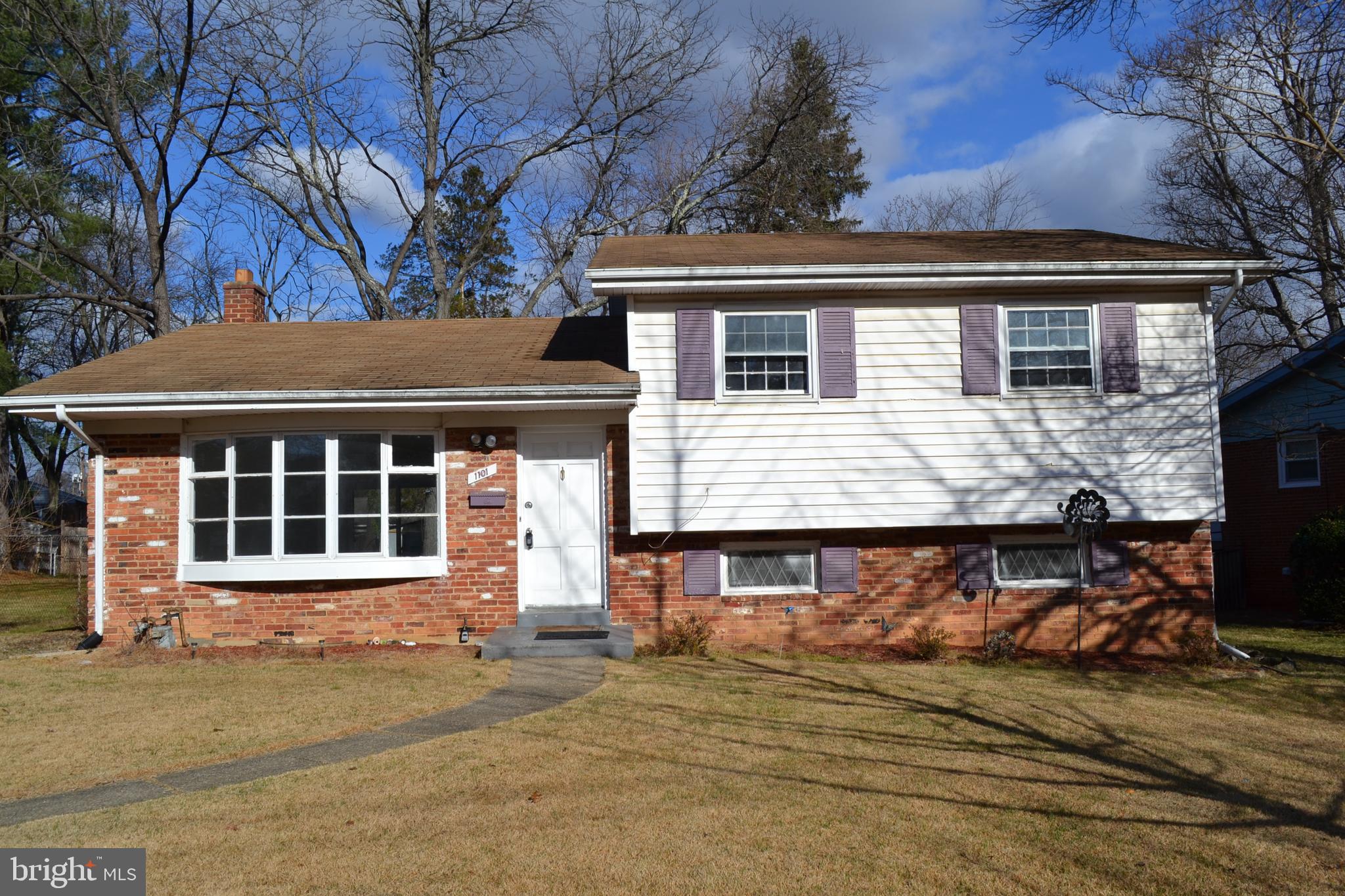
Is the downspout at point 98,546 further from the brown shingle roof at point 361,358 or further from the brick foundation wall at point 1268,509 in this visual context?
the brick foundation wall at point 1268,509

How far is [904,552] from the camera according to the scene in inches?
458

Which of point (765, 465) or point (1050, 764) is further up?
point (765, 465)

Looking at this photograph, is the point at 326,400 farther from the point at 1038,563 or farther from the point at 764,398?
the point at 1038,563

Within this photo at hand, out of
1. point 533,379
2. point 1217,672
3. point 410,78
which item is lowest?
point 1217,672

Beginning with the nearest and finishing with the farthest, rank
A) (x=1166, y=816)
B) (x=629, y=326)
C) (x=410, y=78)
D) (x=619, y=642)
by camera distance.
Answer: (x=1166, y=816) < (x=619, y=642) < (x=629, y=326) < (x=410, y=78)

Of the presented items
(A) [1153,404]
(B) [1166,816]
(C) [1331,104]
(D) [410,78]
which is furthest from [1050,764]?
(D) [410,78]

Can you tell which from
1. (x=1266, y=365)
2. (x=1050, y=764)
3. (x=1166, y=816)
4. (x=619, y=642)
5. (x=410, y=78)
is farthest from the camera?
(x=1266, y=365)

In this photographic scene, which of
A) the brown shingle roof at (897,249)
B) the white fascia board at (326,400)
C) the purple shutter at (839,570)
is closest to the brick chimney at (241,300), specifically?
the white fascia board at (326,400)

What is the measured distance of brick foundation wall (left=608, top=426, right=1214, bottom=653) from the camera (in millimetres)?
11430

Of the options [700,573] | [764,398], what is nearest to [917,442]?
[764,398]

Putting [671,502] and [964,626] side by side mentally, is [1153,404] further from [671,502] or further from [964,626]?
[671,502]

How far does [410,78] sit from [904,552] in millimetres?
18804

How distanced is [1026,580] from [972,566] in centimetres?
78

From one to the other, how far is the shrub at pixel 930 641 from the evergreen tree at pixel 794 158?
1625 centimetres
